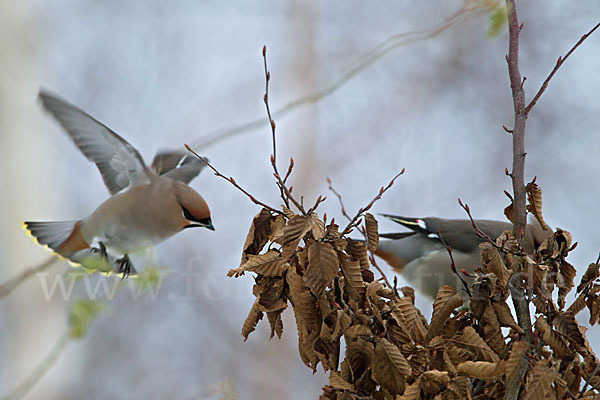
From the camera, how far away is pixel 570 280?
0.82m

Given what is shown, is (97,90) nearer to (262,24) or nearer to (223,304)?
(262,24)

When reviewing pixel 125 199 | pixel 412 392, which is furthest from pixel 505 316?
pixel 125 199

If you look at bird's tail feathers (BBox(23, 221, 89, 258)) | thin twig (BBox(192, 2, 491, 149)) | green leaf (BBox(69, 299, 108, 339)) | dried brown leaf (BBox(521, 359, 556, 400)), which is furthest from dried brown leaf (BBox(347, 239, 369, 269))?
bird's tail feathers (BBox(23, 221, 89, 258))

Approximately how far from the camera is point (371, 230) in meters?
0.83

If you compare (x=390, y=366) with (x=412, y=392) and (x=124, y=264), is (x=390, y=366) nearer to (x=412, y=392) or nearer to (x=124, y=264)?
(x=412, y=392)

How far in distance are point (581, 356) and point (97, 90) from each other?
2.46 m

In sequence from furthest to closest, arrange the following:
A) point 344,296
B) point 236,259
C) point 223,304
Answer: point 223,304 < point 236,259 < point 344,296

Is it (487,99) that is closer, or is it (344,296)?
(344,296)

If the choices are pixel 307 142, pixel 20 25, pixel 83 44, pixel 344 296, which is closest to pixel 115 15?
pixel 83 44

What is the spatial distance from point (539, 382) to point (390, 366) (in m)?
0.14

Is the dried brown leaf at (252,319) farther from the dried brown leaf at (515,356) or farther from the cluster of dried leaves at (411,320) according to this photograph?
the dried brown leaf at (515,356)

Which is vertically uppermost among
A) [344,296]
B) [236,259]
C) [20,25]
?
[20,25]

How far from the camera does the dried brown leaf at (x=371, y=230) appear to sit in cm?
82

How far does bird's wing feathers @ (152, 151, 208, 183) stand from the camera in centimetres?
175
